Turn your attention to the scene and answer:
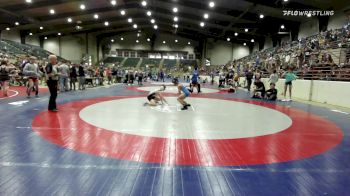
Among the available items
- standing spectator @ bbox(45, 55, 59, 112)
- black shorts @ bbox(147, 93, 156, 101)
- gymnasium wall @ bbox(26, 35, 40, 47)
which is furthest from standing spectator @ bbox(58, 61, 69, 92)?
gymnasium wall @ bbox(26, 35, 40, 47)

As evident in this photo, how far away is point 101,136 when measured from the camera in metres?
4.75

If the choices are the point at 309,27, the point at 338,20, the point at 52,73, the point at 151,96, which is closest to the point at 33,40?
the point at 309,27

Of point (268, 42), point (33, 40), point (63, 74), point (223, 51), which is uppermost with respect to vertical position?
point (268, 42)

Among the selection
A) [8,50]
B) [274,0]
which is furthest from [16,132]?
[8,50]

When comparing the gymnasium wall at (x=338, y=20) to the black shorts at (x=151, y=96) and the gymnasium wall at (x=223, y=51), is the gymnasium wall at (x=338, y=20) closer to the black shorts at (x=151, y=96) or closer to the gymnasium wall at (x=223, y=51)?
the black shorts at (x=151, y=96)

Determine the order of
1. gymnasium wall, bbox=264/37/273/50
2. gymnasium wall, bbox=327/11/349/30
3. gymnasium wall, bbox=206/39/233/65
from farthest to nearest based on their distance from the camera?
gymnasium wall, bbox=206/39/233/65 → gymnasium wall, bbox=264/37/273/50 → gymnasium wall, bbox=327/11/349/30

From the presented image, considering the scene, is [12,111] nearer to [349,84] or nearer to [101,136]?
[101,136]

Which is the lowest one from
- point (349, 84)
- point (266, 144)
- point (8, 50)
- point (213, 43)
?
point (266, 144)

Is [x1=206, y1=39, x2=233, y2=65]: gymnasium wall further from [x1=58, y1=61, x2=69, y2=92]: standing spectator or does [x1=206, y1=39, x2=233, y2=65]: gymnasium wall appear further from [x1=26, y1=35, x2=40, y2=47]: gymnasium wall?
[x1=58, y1=61, x2=69, y2=92]: standing spectator

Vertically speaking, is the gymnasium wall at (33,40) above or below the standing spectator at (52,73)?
above

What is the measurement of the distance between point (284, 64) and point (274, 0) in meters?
6.58

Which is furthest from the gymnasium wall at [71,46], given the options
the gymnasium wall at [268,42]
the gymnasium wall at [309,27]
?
the gymnasium wall at [309,27]

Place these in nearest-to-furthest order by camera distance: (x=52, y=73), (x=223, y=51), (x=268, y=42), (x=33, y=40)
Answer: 1. (x=52, y=73)
2. (x=268, y=42)
3. (x=33, y=40)
4. (x=223, y=51)

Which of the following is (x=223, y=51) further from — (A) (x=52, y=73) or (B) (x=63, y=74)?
(A) (x=52, y=73)
